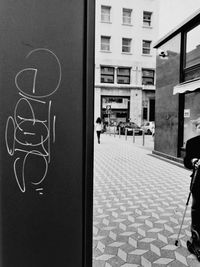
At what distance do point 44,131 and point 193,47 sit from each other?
9.43m

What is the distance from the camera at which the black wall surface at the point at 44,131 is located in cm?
192

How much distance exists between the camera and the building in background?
33.0m

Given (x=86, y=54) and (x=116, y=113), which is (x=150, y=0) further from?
(x=86, y=54)

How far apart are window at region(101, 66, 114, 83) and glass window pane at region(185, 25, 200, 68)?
23.4 m

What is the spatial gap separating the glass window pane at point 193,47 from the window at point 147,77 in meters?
25.0

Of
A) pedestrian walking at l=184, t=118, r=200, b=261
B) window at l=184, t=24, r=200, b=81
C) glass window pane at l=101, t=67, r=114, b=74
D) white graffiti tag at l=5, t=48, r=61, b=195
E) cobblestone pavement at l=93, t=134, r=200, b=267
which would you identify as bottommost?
cobblestone pavement at l=93, t=134, r=200, b=267

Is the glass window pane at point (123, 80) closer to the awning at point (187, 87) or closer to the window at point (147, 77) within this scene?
the window at point (147, 77)

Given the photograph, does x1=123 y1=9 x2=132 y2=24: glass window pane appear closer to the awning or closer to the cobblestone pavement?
the awning

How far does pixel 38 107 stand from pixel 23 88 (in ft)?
0.55

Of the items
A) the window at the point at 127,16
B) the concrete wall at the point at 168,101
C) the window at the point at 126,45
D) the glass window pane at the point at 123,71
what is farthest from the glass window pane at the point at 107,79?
the concrete wall at the point at 168,101

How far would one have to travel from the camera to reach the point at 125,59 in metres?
34.0

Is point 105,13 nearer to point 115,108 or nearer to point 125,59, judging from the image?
point 125,59

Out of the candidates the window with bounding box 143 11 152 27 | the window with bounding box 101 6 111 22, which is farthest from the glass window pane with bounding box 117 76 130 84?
the window with bounding box 143 11 152 27

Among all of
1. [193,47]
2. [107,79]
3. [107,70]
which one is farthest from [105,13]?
[193,47]
